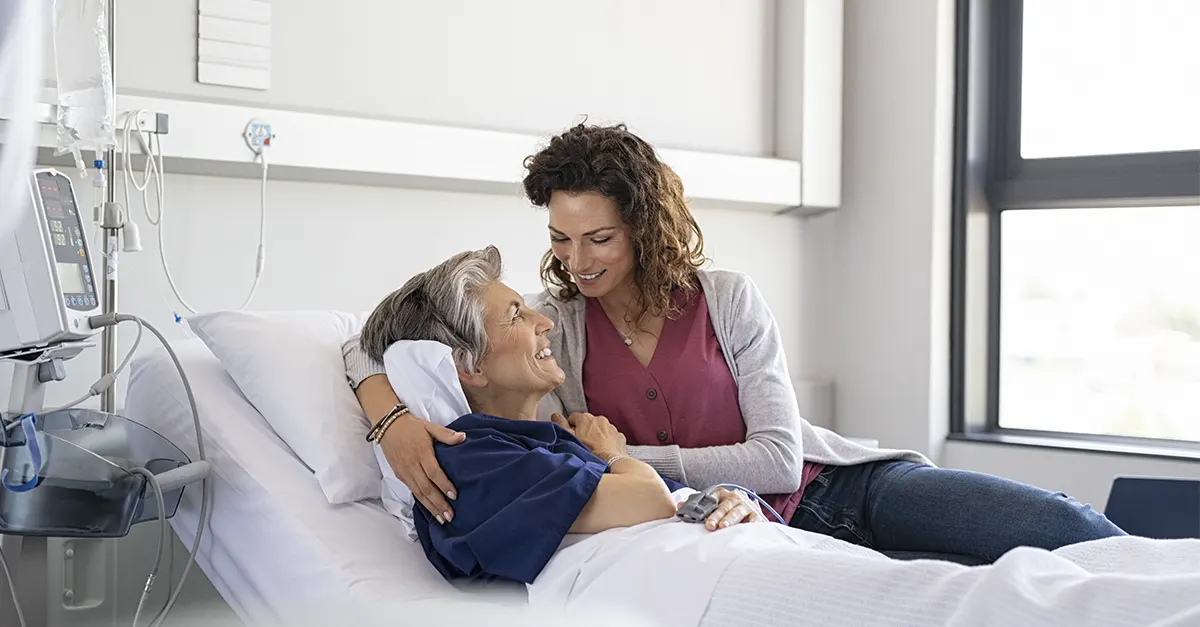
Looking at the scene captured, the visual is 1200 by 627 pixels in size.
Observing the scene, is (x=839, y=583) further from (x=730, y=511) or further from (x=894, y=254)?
(x=894, y=254)

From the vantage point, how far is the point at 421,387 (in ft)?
5.83

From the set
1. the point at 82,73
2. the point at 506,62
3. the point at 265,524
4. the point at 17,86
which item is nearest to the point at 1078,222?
the point at 506,62

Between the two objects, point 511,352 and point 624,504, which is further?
point 511,352

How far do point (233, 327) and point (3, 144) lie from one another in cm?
94

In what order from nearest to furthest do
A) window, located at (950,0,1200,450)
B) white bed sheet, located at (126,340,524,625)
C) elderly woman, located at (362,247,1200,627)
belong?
elderly woman, located at (362,247,1200,627) < white bed sheet, located at (126,340,524,625) < window, located at (950,0,1200,450)

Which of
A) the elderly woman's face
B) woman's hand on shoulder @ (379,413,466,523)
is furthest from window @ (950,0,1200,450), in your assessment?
woman's hand on shoulder @ (379,413,466,523)

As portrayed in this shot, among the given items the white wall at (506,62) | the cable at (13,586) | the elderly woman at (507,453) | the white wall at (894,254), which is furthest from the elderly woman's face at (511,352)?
the white wall at (894,254)

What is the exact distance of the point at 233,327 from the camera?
197cm

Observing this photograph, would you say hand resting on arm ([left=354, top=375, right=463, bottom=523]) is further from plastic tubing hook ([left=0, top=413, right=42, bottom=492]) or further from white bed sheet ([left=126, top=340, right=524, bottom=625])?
plastic tubing hook ([left=0, top=413, right=42, bottom=492])

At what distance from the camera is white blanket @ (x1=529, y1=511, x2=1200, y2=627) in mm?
1115

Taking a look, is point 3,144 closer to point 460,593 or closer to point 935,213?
point 460,593

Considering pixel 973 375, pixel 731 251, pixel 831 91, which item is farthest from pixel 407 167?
pixel 973 375

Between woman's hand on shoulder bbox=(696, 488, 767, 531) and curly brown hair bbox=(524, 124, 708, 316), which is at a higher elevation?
curly brown hair bbox=(524, 124, 708, 316)

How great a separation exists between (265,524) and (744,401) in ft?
2.75
